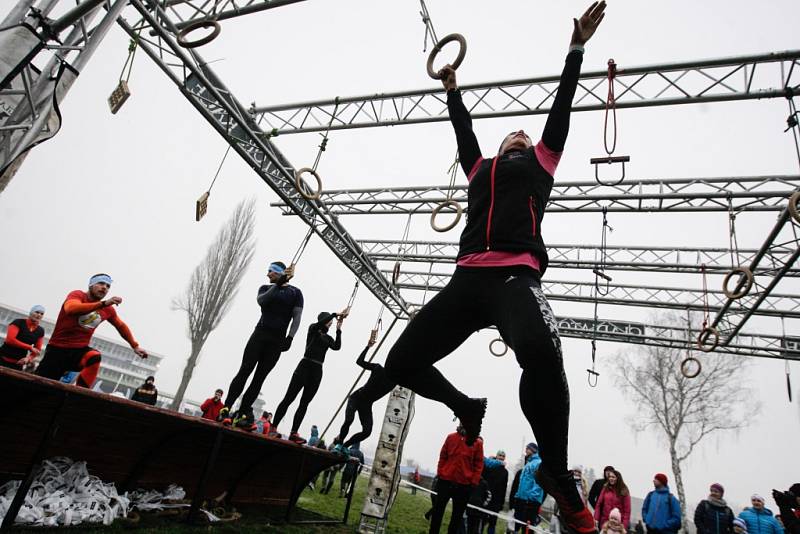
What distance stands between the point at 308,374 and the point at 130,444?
2.41m

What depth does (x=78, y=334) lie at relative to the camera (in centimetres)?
400

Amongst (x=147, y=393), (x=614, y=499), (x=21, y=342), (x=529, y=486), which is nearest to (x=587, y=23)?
(x=614, y=499)

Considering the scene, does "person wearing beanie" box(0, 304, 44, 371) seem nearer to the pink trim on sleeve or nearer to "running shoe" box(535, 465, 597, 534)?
the pink trim on sleeve

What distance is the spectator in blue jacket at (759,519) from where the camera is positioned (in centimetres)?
635

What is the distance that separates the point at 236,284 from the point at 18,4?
14454 millimetres

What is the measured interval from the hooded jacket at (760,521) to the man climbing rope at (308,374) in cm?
662

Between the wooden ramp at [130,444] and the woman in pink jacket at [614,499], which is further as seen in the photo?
the woman in pink jacket at [614,499]

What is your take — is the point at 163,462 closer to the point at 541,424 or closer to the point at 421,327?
the point at 421,327

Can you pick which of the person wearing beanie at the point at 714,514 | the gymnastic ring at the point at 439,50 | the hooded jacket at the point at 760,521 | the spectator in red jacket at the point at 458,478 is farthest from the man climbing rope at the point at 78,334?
the hooded jacket at the point at 760,521

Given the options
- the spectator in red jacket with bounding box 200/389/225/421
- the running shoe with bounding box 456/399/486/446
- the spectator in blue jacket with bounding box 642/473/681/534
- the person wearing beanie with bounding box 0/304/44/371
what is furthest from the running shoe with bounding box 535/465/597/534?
the spectator in red jacket with bounding box 200/389/225/421

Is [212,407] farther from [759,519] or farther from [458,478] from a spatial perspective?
[759,519]

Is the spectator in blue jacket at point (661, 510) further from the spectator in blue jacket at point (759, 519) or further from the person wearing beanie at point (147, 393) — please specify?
the person wearing beanie at point (147, 393)

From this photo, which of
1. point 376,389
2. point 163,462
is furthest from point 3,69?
point 376,389

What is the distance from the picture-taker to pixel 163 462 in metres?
4.52
